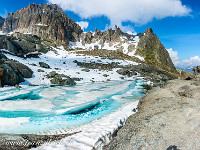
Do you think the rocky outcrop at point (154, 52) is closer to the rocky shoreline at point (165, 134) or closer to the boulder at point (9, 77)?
the boulder at point (9, 77)

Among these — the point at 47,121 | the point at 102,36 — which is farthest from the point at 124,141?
the point at 102,36

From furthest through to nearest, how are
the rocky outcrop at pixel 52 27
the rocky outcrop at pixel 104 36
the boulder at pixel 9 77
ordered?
the rocky outcrop at pixel 104 36 → the rocky outcrop at pixel 52 27 → the boulder at pixel 9 77

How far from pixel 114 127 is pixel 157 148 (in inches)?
111

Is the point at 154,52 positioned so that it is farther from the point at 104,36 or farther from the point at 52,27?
the point at 52,27

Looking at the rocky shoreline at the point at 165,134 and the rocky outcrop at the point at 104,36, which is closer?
the rocky shoreline at the point at 165,134

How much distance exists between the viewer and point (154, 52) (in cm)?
9281

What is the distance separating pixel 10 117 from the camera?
8539 millimetres

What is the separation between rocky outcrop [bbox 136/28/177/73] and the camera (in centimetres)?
8682

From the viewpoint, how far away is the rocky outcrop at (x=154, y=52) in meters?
86.8

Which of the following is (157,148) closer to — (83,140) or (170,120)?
(170,120)

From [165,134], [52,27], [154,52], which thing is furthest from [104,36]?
[165,134]

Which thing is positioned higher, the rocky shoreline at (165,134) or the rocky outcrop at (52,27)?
the rocky outcrop at (52,27)

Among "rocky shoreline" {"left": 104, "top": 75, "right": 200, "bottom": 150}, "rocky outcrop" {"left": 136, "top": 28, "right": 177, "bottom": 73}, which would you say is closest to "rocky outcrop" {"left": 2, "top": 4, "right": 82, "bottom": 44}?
"rocky outcrop" {"left": 136, "top": 28, "right": 177, "bottom": 73}

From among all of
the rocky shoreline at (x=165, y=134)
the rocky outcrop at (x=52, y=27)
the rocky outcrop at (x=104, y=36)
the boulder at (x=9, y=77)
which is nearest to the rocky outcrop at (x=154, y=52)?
the rocky outcrop at (x=104, y=36)
